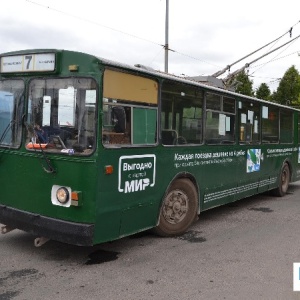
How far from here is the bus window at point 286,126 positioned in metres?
10.0

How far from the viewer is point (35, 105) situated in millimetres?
4871

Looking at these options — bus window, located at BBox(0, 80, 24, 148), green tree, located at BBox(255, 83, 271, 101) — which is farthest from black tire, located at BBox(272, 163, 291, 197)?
green tree, located at BBox(255, 83, 271, 101)

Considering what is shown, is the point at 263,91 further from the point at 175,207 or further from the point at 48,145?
the point at 48,145

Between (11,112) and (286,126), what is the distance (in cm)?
758

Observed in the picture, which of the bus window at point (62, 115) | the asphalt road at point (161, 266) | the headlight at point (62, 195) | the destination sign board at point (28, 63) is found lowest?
the asphalt road at point (161, 266)

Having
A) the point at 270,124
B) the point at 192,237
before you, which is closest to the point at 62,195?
the point at 192,237

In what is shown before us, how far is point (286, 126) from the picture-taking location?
1029 cm

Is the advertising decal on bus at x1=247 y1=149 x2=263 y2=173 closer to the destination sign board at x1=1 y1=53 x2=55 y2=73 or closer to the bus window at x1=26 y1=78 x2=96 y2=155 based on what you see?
the bus window at x1=26 y1=78 x2=96 y2=155

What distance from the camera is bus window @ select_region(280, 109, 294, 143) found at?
1004 cm

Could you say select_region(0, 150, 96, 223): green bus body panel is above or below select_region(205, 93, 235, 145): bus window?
below

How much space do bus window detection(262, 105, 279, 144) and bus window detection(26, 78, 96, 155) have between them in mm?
5547

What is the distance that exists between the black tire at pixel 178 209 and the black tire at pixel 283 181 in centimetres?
463

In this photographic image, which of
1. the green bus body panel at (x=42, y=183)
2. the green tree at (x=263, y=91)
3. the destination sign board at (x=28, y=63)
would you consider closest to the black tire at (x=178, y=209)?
the green bus body panel at (x=42, y=183)

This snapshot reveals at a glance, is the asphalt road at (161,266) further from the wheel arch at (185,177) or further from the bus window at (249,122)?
the bus window at (249,122)
